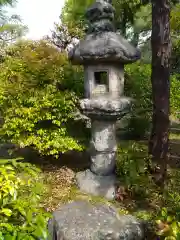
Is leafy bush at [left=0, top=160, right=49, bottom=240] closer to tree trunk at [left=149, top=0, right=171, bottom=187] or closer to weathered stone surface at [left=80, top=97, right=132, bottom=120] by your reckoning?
weathered stone surface at [left=80, top=97, right=132, bottom=120]

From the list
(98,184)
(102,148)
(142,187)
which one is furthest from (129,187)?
(102,148)

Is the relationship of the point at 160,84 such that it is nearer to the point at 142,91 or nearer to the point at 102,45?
the point at 102,45

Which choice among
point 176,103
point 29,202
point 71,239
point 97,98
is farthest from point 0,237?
point 176,103

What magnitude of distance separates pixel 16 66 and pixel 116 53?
91.1 inches

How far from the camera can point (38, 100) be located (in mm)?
5387

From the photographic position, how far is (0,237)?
1.29 meters

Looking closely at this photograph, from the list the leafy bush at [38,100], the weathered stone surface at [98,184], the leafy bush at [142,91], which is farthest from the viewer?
the leafy bush at [142,91]

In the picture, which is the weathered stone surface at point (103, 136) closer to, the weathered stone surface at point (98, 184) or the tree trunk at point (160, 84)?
the weathered stone surface at point (98, 184)

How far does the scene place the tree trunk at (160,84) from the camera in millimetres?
4234

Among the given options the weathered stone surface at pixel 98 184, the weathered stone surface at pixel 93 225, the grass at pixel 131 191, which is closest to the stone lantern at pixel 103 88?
the weathered stone surface at pixel 98 184

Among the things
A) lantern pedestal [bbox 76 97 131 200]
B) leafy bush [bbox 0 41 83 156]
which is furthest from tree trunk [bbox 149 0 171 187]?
leafy bush [bbox 0 41 83 156]

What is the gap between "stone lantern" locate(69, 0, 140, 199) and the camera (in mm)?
4559

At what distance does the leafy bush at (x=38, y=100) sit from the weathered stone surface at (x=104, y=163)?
1.94 feet

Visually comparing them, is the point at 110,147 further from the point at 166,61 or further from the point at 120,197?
the point at 166,61
